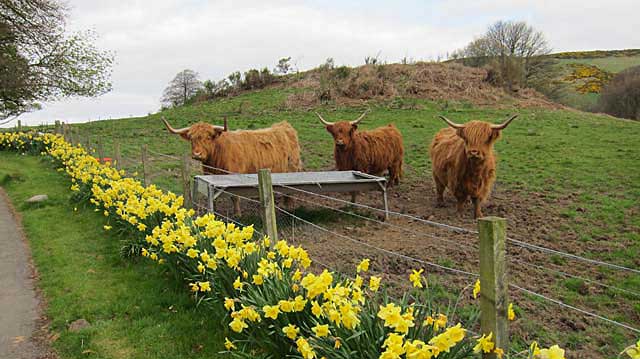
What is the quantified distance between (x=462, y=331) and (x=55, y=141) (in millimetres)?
16244

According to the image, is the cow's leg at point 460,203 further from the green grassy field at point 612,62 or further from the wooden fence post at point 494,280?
the green grassy field at point 612,62

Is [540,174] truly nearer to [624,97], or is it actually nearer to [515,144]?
[515,144]

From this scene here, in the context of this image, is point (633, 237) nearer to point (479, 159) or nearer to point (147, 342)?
point (479, 159)

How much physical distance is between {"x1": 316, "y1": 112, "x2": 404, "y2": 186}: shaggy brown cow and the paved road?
17.8 ft

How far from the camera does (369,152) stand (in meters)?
9.91

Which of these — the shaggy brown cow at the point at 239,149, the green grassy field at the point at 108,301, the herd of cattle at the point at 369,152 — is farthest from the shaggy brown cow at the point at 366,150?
the green grassy field at the point at 108,301

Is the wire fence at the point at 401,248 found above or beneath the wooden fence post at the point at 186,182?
beneath

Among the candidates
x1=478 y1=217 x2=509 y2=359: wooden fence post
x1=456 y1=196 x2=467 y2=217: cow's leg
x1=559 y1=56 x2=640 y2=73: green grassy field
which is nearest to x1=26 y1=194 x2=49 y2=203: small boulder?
x1=456 y1=196 x2=467 y2=217: cow's leg

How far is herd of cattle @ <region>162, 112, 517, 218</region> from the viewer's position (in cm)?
762

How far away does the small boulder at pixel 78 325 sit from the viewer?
173 inches

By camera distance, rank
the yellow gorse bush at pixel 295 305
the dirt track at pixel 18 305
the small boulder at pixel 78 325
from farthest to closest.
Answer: the small boulder at pixel 78 325 < the dirt track at pixel 18 305 < the yellow gorse bush at pixel 295 305

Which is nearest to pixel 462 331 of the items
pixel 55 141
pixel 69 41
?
pixel 55 141

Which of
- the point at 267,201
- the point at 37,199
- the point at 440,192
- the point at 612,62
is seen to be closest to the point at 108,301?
the point at 267,201

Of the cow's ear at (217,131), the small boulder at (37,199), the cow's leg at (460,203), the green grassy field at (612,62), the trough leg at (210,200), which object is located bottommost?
the cow's leg at (460,203)
